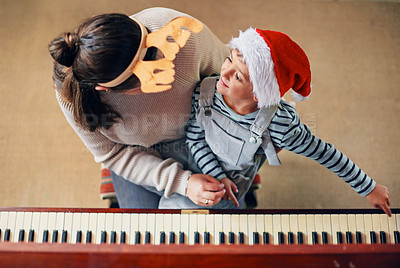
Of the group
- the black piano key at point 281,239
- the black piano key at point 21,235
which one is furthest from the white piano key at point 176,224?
the black piano key at point 21,235

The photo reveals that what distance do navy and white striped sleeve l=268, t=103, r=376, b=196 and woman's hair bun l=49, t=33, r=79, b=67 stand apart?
1.34 feet

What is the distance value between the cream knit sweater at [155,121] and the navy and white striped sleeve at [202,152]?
0.08 feet

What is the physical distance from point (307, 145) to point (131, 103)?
1.33ft

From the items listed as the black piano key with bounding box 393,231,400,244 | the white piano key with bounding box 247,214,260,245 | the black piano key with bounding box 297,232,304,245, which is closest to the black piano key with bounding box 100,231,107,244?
the white piano key with bounding box 247,214,260,245

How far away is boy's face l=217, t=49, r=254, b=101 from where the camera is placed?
1.78ft

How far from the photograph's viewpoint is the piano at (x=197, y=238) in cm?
60

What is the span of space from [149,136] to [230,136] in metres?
0.21

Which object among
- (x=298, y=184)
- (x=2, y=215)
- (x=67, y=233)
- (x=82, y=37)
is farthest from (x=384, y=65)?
(x=2, y=215)

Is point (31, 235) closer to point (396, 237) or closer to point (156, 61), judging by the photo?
point (156, 61)

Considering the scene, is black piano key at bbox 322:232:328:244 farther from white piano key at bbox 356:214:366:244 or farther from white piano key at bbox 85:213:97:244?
white piano key at bbox 85:213:97:244

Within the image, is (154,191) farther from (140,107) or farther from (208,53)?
(208,53)

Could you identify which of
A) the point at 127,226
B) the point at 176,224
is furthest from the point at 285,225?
the point at 127,226

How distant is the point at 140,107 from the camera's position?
677 mm

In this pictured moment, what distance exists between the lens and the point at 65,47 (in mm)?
482
